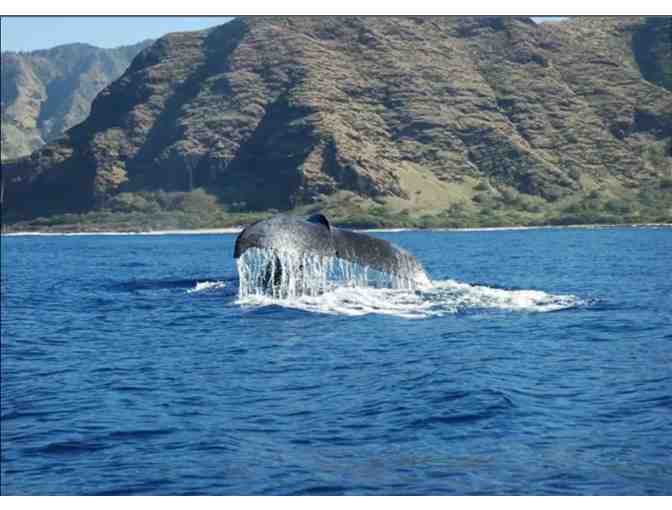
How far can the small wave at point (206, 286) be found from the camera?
1098 inches

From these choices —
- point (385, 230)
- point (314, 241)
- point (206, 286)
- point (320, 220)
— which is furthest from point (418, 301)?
point (385, 230)

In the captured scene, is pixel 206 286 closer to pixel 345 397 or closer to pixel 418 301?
pixel 418 301

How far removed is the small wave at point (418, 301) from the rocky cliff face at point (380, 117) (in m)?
108

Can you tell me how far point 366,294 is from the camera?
77.9ft

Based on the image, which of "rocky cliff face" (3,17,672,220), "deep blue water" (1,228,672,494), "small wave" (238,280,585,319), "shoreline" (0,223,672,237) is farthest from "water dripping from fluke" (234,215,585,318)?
"rocky cliff face" (3,17,672,220)

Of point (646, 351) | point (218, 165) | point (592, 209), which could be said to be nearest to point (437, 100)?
point (218, 165)

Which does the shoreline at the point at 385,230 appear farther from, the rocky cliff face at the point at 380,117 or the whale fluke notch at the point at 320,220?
the whale fluke notch at the point at 320,220

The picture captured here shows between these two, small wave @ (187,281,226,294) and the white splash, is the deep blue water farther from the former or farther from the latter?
small wave @ (187,281,226,294)

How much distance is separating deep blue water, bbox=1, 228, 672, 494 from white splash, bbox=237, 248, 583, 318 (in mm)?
167

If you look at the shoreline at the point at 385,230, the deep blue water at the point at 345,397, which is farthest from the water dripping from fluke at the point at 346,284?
the shoreline at the point at 385,230

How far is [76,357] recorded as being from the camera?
1533 centimetres

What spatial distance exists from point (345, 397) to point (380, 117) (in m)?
152

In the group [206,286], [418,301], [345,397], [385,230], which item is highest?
[345,397]
